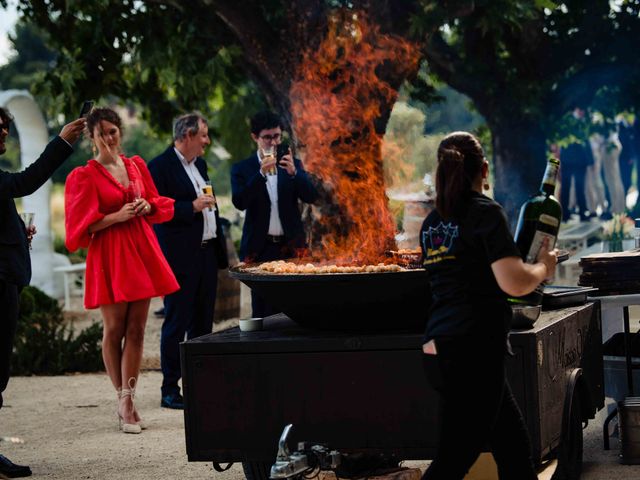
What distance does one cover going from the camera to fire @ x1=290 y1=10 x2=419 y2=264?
26.3 ft

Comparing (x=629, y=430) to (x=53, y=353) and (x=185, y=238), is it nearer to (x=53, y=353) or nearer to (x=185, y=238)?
(x=185, y=238)

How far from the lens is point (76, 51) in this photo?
14203mm

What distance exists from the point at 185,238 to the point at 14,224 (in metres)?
2.02

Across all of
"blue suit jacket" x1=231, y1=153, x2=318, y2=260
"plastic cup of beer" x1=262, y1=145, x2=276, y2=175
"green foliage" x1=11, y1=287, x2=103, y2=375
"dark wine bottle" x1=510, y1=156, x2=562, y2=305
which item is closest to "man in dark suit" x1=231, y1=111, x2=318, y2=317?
"blue suit jacket" x1=231, y1=153, x2=318, y2=260

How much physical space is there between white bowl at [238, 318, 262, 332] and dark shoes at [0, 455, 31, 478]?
5.23 feet

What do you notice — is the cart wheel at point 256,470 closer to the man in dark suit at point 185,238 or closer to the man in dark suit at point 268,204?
the man in dark suit at point 268,204

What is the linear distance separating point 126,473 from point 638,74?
42.0ft

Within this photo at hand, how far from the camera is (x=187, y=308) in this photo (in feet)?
27.1

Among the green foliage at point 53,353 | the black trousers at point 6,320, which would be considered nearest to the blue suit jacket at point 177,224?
the black trousers at point 6,320

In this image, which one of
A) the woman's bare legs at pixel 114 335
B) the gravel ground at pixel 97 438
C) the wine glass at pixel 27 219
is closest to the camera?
the gravel ground at pixel 97 438

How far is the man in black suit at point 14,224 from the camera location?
19.9 ft

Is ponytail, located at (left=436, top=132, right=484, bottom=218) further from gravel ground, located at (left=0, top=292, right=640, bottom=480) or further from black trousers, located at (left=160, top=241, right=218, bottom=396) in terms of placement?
black trousers, located at (left=160, top=241, right=218, bottom=396)

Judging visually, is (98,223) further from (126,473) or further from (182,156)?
(126,473)

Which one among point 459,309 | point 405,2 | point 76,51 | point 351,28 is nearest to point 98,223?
point 459,309
